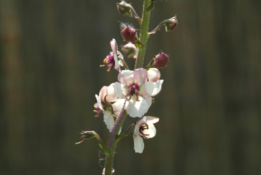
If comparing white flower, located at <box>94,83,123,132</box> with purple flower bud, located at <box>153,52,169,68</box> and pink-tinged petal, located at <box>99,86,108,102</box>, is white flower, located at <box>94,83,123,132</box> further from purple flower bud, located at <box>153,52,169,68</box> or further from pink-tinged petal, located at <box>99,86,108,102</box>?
purple flower bud, located at <box>153,52,169,68</box>

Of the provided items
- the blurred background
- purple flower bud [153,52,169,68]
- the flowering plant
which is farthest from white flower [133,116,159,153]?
the blurred background

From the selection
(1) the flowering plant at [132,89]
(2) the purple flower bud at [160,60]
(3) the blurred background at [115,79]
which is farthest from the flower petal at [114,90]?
(3) the blurred background at [115,79]

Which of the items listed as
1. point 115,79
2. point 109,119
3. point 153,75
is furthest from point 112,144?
point 115,79

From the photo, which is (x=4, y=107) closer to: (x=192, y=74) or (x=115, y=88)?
(x=192, y=74)

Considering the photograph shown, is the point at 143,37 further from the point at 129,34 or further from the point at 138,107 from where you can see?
the point at 138,107

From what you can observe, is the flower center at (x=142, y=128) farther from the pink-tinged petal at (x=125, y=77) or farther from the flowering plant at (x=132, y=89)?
the pink-tinged petal at (x=125, y=77)

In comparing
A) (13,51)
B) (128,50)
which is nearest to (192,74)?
(13,51)

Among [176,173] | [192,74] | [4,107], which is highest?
[192,74]
